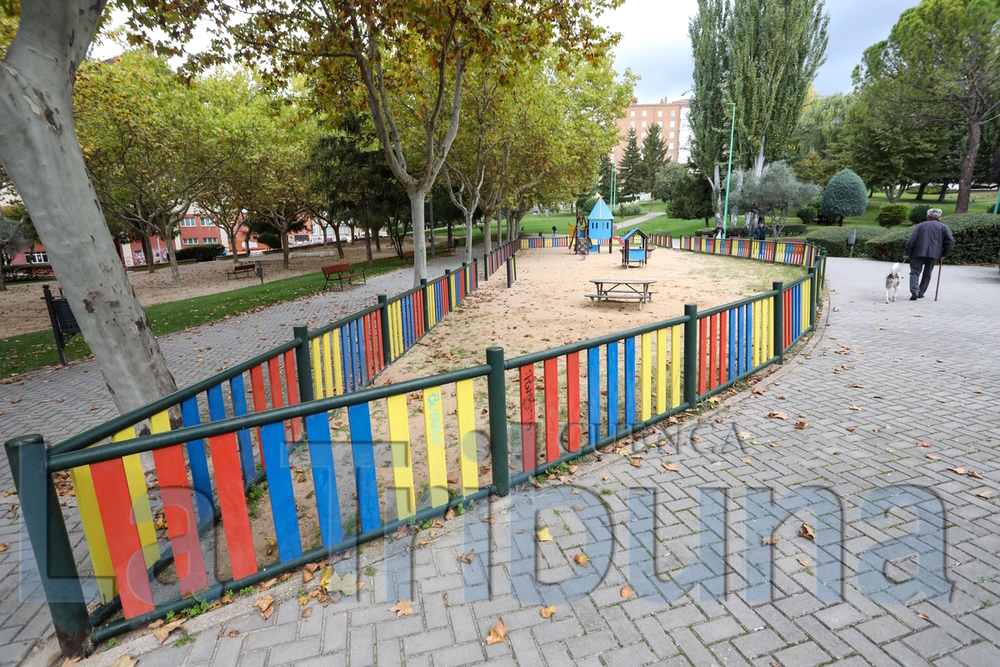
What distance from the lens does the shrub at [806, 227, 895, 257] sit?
25.5 metres

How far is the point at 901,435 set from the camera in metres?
5.04

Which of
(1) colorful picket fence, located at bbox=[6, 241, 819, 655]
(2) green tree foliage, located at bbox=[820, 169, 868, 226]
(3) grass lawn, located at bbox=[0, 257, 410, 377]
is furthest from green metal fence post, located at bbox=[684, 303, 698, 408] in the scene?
(2) green tree foliage, located at bbox=[820, 169, 868, 226]

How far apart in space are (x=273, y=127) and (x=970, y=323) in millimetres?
24956

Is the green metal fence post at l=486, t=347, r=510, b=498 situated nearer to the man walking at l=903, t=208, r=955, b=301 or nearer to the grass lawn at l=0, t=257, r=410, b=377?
the grass lawn at l=0, t=257, r=410, b=377

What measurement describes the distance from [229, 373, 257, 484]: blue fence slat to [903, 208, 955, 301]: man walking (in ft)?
45.3

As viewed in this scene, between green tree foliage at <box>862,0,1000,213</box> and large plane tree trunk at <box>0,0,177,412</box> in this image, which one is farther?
green tree foliage at <box>862,0,1000,213</box>

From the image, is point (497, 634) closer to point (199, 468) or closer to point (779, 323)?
point (199, 468)

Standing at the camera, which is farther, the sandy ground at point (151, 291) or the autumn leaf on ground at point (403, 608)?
the sandy ground at point (151, 291)

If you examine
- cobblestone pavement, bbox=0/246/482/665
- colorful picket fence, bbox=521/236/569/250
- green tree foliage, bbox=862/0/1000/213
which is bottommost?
cobblestone pavement, bbox=0/246/482/665

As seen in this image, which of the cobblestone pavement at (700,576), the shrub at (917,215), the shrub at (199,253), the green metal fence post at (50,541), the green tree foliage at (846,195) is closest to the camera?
the green metal fence post at (50,541)

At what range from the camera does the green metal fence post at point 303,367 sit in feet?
17.0

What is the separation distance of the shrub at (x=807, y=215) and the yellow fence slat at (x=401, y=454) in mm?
48302

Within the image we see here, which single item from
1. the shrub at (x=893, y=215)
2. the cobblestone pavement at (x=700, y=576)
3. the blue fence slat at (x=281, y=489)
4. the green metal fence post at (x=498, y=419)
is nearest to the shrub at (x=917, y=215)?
the shrub at (x=893, y=215)

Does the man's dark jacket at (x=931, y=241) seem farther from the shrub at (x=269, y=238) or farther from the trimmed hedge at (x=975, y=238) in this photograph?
the shrub at (x=269, y=238)
